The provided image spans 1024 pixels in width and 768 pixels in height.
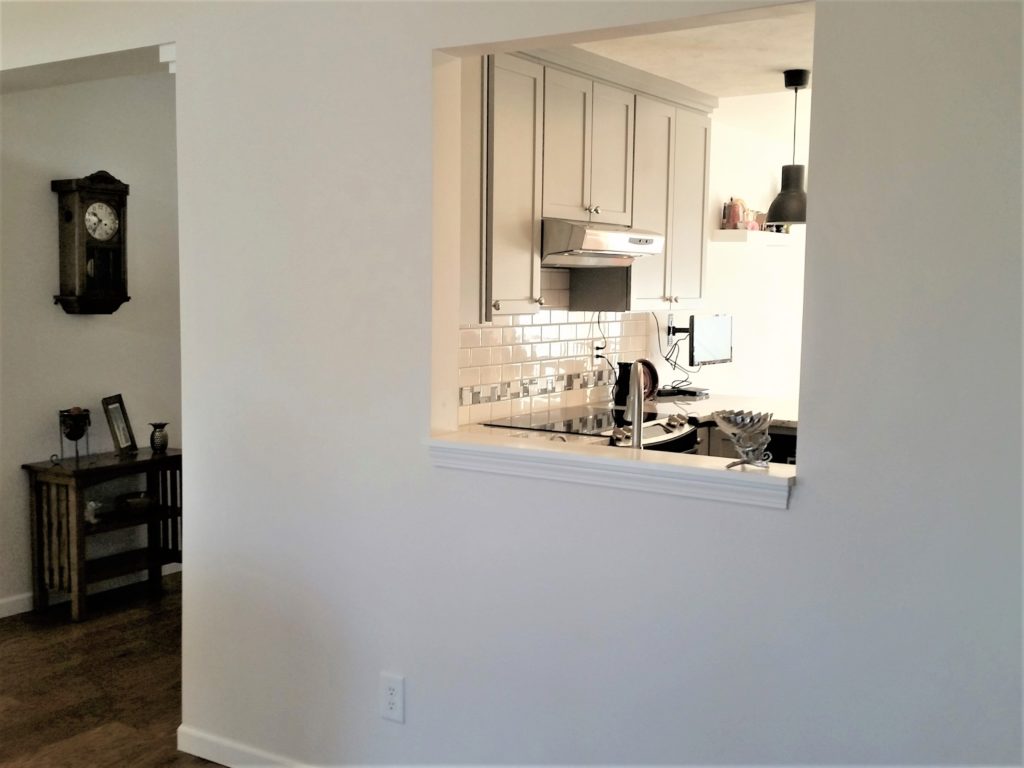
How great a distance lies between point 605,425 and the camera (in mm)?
4012

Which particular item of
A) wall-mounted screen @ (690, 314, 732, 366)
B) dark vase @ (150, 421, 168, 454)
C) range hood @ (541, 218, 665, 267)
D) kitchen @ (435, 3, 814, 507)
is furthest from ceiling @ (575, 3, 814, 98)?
dark vase @ (150, 421, 168, 454)

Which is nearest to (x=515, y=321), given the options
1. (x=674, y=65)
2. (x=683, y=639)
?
(x=674, y=65)

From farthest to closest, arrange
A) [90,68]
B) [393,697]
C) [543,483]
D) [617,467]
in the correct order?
[90,68] < [393,697] < [543,483] < [617,467]

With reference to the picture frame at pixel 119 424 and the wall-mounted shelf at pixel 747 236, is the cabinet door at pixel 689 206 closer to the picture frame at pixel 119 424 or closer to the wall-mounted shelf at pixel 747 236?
the wall-mounted shelf at pixel 747 236

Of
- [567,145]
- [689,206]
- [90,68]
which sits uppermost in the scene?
[90,68]

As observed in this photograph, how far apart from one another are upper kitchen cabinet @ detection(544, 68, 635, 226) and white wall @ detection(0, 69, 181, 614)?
229 centimetres

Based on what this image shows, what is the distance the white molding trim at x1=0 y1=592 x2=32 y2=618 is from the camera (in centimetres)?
452

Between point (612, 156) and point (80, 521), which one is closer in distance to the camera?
point (612, 156)

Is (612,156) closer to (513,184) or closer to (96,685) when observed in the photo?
(513,184)

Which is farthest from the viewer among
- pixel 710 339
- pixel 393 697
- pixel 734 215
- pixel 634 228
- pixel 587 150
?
pixel 734 215

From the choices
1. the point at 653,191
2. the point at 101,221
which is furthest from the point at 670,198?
the point at 101,221

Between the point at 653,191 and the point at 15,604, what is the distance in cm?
344

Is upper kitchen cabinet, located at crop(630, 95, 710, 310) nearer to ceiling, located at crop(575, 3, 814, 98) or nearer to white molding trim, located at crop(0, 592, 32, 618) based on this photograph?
ceiling, located at crop(575, 3, 814, 98)

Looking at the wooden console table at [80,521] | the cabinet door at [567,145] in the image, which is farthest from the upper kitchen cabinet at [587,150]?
the wooden console table at [80,521]
